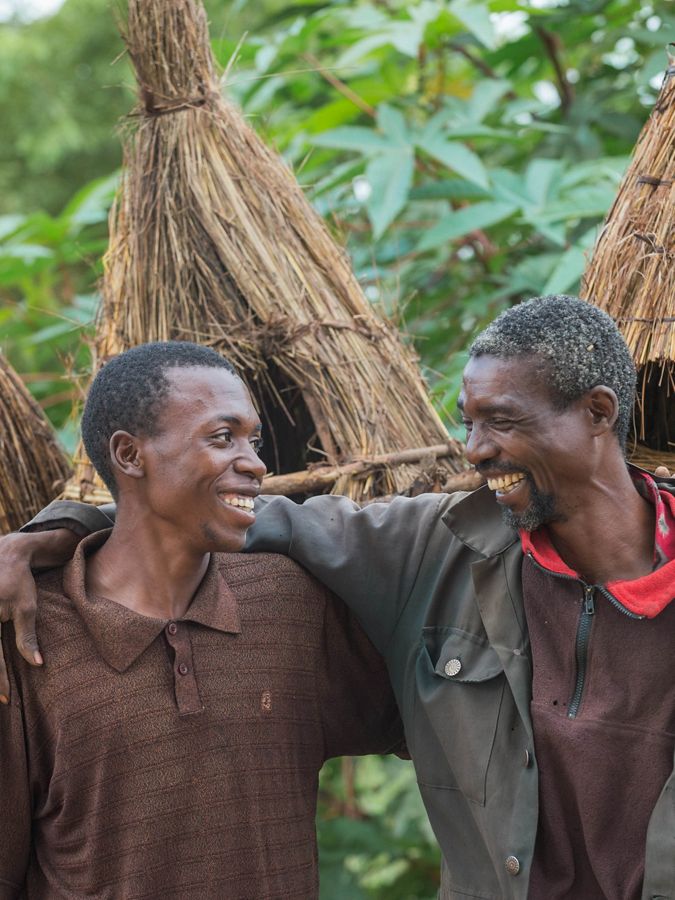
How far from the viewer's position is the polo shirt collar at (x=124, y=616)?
1784mm

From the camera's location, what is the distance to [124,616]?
1.80 metres

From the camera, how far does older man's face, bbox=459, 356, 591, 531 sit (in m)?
1.72

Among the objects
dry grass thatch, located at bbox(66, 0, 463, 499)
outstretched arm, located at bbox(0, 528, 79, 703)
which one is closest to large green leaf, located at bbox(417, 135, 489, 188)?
dry grass thatch, located at bbox(66, 0, 463, 499)

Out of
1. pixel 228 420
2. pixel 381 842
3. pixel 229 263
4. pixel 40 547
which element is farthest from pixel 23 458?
pixel 381 842

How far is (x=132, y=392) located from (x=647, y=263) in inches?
36.9

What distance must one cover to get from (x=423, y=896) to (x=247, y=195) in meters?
2.24

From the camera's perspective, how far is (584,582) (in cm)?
176

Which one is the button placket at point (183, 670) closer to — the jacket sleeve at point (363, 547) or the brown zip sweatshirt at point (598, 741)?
the jacket sleeve at point (363, 547)

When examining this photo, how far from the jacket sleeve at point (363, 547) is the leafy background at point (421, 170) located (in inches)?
27.7

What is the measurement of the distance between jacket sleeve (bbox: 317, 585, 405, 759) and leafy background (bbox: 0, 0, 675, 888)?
79 centimetres

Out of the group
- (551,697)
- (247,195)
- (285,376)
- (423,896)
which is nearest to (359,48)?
(247,195)

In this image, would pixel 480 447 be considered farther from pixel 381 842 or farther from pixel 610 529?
pixel 381 842

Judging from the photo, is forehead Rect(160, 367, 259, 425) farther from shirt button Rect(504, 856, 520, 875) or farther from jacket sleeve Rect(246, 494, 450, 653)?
shirt button Rect(504, 856, 520, 875)

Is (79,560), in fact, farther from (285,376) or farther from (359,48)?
(359,48)
